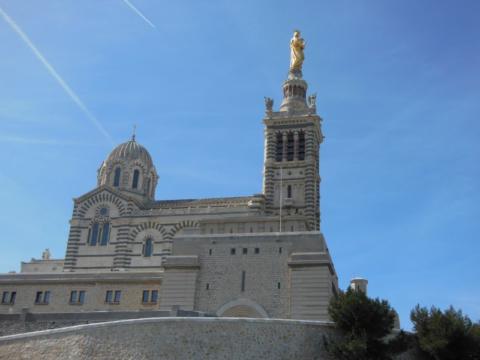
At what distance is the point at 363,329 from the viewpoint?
3262cm

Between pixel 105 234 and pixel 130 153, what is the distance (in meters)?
9.10

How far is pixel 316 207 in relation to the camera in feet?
191

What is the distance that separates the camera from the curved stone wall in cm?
3128

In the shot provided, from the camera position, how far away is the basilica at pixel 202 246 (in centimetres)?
4312

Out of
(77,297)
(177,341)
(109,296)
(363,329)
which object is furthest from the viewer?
(77,297)

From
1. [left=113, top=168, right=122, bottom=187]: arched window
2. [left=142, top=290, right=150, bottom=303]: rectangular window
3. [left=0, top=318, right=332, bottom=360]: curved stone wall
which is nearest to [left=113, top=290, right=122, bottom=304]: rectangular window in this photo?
[left=142, top=290, right=150, bottom=303]: rectangular window

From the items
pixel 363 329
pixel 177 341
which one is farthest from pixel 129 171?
pixel 363 329

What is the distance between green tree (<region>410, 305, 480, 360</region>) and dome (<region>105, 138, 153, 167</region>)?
122 ft

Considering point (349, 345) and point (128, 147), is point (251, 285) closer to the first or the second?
point (349, 345)

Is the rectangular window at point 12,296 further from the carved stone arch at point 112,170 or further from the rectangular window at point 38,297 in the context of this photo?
the carved stone arch at point 112,170

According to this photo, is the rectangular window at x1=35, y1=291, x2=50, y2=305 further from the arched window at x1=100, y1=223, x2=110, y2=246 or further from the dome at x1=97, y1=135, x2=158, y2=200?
the dome at x1=97, y1=135, x2=158, y2=200

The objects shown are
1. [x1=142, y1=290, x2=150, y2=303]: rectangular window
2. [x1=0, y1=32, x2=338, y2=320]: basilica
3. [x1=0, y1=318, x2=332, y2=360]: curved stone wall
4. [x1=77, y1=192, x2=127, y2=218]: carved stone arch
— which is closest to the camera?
[x1=0, y1=318, x2=332, y2=360]: curved stone wall

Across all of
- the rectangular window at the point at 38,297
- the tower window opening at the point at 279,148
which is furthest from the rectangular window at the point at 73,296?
the tower window opening at the point at 279,148

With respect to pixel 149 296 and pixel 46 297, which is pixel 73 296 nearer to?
pixel 46 297
